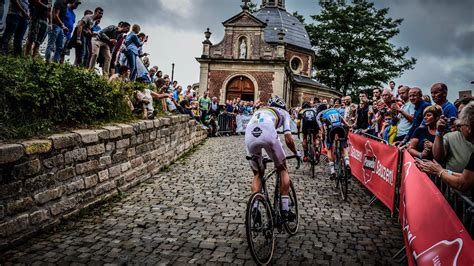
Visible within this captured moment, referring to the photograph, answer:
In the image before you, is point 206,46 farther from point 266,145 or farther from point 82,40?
point 266,145

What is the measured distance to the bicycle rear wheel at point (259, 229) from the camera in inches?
154

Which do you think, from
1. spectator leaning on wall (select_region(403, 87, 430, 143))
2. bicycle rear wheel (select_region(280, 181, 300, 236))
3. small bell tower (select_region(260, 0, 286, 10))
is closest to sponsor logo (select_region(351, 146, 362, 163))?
spectator leaning on wall (select_region(403, 87, 430, 143))

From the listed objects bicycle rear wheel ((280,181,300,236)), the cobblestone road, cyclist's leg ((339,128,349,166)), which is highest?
cyclist's leg ((339,128,349,166))

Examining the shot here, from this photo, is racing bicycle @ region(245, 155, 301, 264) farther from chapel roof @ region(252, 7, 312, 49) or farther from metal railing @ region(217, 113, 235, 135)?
chapel roof @ region(252, 7, 312, 49)

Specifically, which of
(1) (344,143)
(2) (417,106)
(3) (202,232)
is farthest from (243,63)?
(3) (202,232)

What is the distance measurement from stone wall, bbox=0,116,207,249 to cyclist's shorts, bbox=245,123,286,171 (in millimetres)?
2649

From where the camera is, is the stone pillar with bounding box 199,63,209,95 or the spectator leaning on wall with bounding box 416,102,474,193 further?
the stone pillar with bounding box 199,63,209,95

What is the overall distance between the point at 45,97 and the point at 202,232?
302 centimetres

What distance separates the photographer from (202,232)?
5.01 metres

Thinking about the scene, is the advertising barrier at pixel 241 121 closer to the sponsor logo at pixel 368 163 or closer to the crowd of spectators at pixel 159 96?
the crowd of spectators at pixel 159 96

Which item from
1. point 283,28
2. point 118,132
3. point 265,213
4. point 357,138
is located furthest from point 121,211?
point 283,28

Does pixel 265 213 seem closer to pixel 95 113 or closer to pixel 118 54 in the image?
pixel 95 113

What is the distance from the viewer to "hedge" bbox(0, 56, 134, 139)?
475 centimetres

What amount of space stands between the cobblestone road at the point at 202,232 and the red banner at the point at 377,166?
0.33 m
